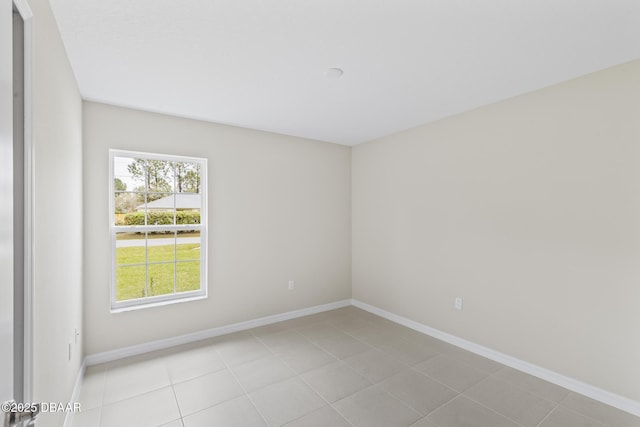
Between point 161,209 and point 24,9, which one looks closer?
point 24,9

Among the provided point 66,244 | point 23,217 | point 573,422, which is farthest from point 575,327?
point 66,244

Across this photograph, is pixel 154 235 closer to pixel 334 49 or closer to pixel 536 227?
pixel 334 49

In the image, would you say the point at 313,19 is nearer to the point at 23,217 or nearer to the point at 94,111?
the point at 23,217

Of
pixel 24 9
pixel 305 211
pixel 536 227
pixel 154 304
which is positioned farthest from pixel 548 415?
pixel 24 9

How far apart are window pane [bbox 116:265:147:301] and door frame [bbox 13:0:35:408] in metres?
2.07

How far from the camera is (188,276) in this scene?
348 centimetres

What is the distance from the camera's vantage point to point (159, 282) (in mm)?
3316

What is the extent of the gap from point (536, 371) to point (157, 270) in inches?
149

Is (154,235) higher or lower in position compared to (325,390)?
higher

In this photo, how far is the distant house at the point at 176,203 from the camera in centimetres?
328

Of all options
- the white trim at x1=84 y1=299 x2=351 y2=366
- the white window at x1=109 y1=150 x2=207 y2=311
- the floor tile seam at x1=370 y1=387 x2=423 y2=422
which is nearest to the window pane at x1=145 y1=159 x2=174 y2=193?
the white window at x1=109 y1=150 x2=207 y2=311

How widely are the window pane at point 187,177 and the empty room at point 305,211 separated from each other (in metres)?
0.02

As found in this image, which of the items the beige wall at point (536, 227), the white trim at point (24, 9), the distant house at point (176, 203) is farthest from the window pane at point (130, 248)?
the beige wall at point (536, 227)

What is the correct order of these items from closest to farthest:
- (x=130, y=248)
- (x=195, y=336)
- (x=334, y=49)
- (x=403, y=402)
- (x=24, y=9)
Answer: (x=24, y=9) → (x=334, y=49) → (x=403, y=402) → (x=130, y=248) → (x=195, y=336)
